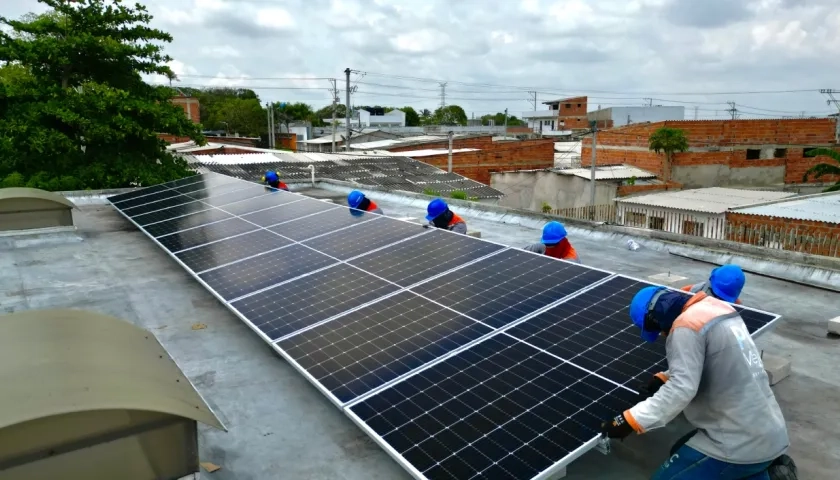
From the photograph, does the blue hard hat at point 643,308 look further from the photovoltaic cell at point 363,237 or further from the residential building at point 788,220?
the residential building at point 788,220

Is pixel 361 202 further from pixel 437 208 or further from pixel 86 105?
pixel 86 105

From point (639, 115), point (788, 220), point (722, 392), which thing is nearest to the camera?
point (722, 392)

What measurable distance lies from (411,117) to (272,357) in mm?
141628

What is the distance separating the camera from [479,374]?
4.89 m

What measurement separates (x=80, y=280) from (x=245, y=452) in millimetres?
6572

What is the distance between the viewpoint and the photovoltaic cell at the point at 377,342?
517cm

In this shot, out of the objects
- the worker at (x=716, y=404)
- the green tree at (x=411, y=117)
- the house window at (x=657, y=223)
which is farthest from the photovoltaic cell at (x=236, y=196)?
the green tree at (x=411, y=117)

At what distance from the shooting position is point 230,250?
30.9 ft

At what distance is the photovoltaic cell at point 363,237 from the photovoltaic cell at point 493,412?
3.43m

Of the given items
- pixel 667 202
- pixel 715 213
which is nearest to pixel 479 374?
pixel 715 213

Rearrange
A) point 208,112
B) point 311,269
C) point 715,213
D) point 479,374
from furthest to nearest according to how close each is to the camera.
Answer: point 208,112 → point 715,213 → point 311,269 → point 479,374

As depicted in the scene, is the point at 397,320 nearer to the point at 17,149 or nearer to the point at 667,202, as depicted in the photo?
the point at 17,149

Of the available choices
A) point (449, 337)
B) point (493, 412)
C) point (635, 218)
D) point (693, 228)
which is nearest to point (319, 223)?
point (449, 337)

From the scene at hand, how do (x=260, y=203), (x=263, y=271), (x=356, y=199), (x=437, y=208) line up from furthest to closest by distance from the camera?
1. (x=260, y=203)
2. (x=356, y=199)
3. (x=437, y=208)
4. (x=263, y=271)
